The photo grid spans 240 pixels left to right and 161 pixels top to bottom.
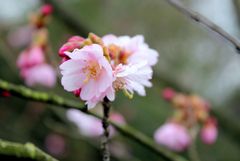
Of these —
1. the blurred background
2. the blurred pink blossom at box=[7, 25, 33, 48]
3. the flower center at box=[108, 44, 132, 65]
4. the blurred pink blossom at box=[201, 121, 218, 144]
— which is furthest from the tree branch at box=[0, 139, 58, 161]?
the blurred pink blossom at box=[7, 25, 33, 48]

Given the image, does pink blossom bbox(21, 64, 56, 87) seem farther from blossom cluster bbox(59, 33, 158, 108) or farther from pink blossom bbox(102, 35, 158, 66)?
blossom cluster bbox(59, 33, 158, 108)

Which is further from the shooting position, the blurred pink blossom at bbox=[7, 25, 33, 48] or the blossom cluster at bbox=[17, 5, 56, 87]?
the blurred pink blossom at bbox=[7, 25, 33, 48]

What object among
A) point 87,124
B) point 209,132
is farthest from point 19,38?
point 209,132

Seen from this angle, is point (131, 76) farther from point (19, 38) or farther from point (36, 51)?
point (19, 38)

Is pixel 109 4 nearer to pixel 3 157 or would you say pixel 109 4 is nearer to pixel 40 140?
pixel 40 140

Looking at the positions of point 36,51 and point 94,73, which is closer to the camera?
point 94,73
